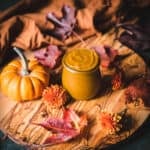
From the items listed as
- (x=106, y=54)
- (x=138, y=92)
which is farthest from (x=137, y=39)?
(x=138, y=92)

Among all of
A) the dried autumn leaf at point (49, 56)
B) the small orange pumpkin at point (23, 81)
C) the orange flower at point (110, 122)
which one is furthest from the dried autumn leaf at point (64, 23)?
the orange flower at point (110, 122)

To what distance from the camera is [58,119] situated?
3.39 ft

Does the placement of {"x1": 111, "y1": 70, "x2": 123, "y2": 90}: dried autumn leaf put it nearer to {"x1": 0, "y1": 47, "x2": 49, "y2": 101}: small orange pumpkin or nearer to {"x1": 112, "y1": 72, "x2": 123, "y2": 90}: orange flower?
{"x1": 112, "y1": 72, "x2": 123, "y2": 90}: orange flower

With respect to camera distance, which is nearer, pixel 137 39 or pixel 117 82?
pixel 117 82

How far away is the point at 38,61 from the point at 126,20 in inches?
15.5

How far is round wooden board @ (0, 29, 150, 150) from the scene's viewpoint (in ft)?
3.26

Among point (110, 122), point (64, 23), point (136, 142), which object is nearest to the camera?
point (110, 122)

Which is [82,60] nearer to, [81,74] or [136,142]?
A: [81,74]

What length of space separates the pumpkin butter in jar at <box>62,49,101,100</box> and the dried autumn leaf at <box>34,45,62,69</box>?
110mm

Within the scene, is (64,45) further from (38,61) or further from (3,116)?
(3,116)

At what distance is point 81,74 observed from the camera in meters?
1.01

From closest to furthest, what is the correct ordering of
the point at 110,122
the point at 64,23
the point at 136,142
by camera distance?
the point at 110,122
the point at 136,142
the point at 64,23

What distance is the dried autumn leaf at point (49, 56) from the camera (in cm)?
116

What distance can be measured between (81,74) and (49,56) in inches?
7.6
